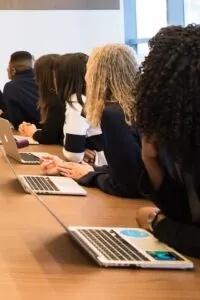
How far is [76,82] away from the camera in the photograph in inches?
117

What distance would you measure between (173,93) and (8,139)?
4.80 feet

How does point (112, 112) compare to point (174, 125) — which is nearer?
point (174, 125)

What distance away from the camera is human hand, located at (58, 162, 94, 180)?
219 centimetres

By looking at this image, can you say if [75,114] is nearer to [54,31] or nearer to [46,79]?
[46,79]

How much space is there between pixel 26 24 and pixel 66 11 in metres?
0.44

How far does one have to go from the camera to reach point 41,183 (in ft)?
6.72

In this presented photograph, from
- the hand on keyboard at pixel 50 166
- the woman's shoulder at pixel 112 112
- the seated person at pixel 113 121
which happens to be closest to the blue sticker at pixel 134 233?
the seated person at pixel 113 121

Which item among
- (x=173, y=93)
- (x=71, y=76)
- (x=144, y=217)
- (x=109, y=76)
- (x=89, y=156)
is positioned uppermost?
(x=173, y=93)

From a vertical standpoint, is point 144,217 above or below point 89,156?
above

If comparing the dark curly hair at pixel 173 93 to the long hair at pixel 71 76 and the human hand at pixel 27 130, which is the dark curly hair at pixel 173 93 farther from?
the human hand at pixel 27 130

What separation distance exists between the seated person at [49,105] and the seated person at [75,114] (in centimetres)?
11

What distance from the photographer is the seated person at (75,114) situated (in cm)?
263

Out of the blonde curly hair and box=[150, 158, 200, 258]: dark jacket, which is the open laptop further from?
box=[150, 158, 200, 258]: dark jacket

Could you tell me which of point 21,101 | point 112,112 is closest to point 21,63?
point 21,101
